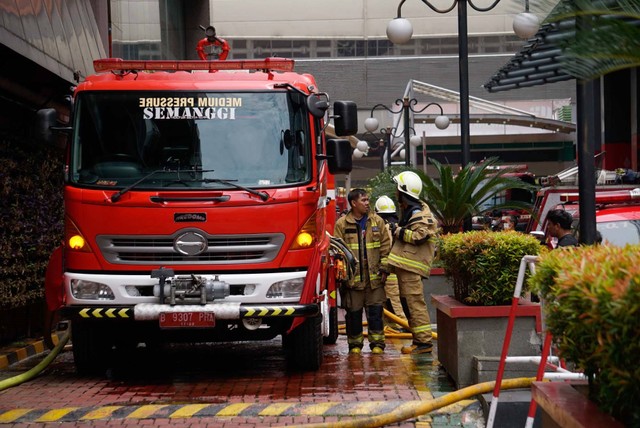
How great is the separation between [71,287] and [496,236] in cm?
393

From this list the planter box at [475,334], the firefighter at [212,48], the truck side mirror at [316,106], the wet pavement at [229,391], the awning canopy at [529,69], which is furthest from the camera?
the awning canopy at [529,69]

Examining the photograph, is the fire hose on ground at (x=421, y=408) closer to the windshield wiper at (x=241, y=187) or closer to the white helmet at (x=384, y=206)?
the windshield wiper at (x=241, y=187)

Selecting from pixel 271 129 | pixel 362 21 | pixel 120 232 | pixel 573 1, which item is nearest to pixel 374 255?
pixel 271 129

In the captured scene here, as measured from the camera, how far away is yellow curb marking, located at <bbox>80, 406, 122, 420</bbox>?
8406 millimetres

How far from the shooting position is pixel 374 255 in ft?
40.3

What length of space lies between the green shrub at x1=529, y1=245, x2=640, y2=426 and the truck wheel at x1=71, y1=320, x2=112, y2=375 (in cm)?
659

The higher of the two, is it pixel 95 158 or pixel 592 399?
pixel 95 158

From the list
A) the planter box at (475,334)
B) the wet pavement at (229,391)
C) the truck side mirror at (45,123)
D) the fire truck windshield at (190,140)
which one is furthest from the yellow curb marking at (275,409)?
the truck side mirror at (45,123)

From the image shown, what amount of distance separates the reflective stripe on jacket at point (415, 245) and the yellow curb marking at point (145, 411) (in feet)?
12.3

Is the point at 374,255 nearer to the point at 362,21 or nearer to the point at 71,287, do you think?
the point at 71,287

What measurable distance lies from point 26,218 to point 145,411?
6230 mm

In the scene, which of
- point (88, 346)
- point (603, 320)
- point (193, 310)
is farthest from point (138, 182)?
point (603, 320)

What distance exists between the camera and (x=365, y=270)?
1217cm

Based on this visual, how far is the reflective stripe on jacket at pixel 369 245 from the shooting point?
1216 centimetres
